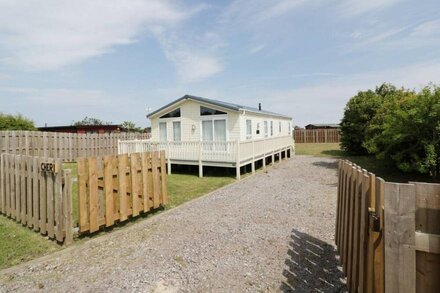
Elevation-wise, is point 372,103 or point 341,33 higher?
point 341,33

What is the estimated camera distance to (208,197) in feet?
28.4

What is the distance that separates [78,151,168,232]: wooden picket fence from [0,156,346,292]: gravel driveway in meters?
0.42

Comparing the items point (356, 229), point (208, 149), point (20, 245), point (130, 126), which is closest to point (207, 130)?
point (208, 149)

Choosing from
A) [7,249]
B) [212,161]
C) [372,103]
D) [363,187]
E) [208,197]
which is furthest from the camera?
[372,103]

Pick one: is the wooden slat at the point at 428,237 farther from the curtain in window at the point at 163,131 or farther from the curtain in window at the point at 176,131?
the curtain in window at the point at 163,131

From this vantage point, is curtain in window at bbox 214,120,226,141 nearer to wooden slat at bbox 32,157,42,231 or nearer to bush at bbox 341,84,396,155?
wooden slat at bbox 32,157,42,231

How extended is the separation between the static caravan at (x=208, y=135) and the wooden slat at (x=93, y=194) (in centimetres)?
748

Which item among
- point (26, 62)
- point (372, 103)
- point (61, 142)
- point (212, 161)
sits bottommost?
point (212, 161)

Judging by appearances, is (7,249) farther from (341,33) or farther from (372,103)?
(372,103)

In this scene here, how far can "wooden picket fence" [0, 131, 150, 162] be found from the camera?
1503 cm

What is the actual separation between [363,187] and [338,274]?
1.88m

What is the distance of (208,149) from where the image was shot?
13234 mm

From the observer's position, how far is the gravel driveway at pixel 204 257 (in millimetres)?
3553

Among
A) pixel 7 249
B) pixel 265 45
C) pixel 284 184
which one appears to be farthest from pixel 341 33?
pixel 7 249
